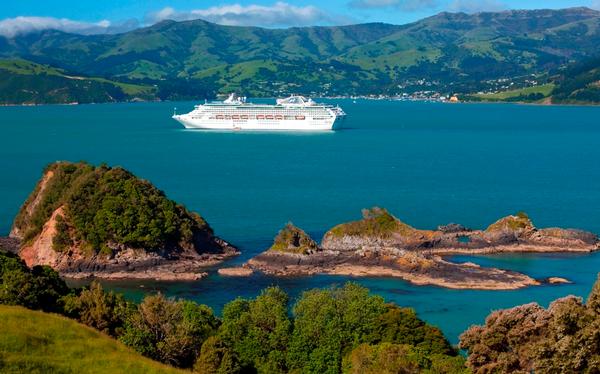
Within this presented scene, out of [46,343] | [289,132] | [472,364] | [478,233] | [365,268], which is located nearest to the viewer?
[46,343]

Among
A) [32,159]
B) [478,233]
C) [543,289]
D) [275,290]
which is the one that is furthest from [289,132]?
[275,290]

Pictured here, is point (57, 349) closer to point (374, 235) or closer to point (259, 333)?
point (259, 333)

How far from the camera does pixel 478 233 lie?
47.1 meters

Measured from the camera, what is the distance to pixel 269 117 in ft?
416

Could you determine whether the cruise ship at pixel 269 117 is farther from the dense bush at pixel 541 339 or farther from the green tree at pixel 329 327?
the dense bush at pixel 541 339

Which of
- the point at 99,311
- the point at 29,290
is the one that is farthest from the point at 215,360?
the point at 29,290

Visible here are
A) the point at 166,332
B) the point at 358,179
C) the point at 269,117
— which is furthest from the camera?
the point at 269,117

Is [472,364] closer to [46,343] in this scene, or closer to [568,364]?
[568,364]

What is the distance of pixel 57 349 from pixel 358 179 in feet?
188

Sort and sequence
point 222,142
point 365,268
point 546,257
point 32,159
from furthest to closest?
point 222,142
point 32,159
point 546,257
point 365,268

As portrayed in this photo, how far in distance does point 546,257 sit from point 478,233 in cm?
451

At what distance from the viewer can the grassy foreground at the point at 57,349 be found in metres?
16.7

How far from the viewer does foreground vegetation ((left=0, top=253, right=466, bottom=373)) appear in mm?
22203

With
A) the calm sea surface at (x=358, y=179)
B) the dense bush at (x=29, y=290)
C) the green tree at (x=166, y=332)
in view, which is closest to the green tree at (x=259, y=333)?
the green tree at (x=166, y=332)
